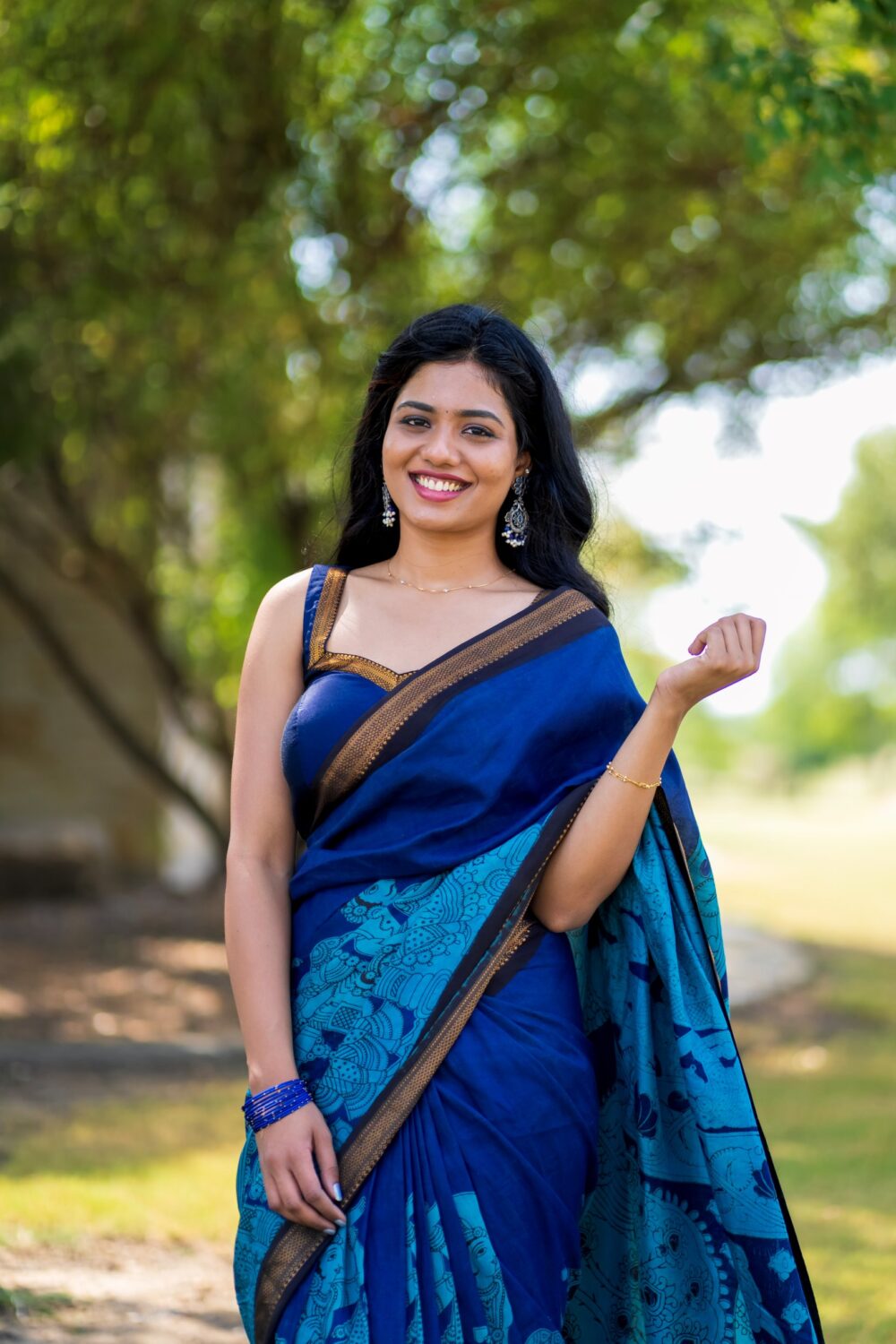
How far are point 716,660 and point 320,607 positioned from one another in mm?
668

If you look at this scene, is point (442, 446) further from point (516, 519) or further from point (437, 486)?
point (516, 519)

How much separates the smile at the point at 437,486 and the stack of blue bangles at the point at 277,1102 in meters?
0.92

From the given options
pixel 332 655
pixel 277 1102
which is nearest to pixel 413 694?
pixel 332 655

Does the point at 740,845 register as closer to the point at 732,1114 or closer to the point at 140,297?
the point at 140,297

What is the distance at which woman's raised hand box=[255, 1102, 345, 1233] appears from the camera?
2119mm

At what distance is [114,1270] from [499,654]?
266 centimetres

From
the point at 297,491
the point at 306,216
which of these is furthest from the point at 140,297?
the point at 297,491

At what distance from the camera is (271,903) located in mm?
2318

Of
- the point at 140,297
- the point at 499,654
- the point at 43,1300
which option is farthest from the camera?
the point at 140,297

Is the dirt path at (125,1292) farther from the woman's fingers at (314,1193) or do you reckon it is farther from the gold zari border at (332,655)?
the gold zari border at (332,655)

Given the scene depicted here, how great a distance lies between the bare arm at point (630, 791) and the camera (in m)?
2.17

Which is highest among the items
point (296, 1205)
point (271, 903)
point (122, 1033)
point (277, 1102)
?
point (122, 1033)

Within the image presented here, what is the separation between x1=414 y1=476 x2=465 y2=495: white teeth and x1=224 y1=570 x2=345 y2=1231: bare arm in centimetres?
26

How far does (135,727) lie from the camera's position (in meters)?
12.2
